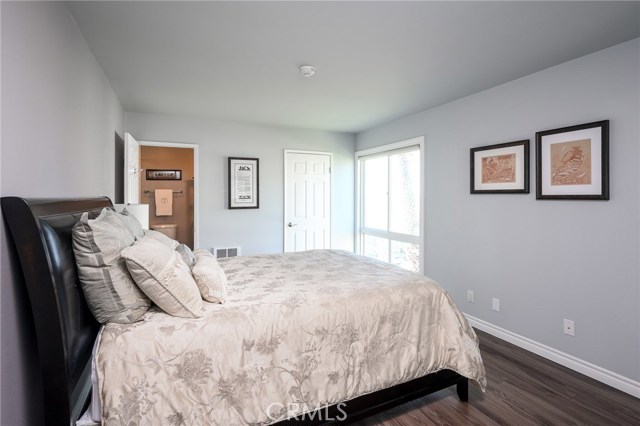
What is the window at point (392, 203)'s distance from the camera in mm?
4281

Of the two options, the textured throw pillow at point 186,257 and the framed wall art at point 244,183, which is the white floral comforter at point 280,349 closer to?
the textured throw pillow at point 186,257

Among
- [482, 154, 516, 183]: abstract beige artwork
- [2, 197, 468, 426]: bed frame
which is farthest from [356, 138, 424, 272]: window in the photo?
[2, 197, 468, 426]: bed frame

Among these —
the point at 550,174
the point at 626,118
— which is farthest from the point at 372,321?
the point at 626,118

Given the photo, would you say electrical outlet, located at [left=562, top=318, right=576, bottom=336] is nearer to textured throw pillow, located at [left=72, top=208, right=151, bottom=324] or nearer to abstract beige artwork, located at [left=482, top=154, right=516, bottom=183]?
abstract beige artwork, located at [left=482, top=154, right=516, bottom=183]

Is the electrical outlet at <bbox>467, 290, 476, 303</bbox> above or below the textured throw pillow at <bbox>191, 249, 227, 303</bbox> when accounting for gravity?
below

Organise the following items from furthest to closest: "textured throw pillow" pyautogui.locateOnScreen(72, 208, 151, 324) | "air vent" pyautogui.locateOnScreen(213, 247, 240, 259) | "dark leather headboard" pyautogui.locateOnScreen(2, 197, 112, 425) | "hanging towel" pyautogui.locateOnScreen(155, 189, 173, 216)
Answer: "hanging towel" pyautogui.locateOnScreen(155, 189, 173, 216) → "air vent" pyautogui.locateOnScreen(213, 247, 240, 259) → "textured throw pillow" pyautogui.locateOnScreen(72, 208, 151, 324) → "dark leather headboard" pyautogui.locateOnScreen(2, 197, 112, 425)

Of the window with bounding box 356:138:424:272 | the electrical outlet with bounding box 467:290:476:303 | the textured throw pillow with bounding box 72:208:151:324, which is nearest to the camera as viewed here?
the textured throw pillow with bounding box 72:208:151:324

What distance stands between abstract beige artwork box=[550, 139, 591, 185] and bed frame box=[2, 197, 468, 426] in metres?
3.35

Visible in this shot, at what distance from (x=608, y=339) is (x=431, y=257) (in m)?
1.81

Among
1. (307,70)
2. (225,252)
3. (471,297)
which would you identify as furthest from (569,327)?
(225,252)

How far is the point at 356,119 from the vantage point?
4.47 m

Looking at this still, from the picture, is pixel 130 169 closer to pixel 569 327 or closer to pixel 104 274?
pixel 104 274

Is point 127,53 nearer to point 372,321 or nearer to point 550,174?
point 372,321

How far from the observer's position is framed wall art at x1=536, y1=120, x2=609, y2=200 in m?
2.39
